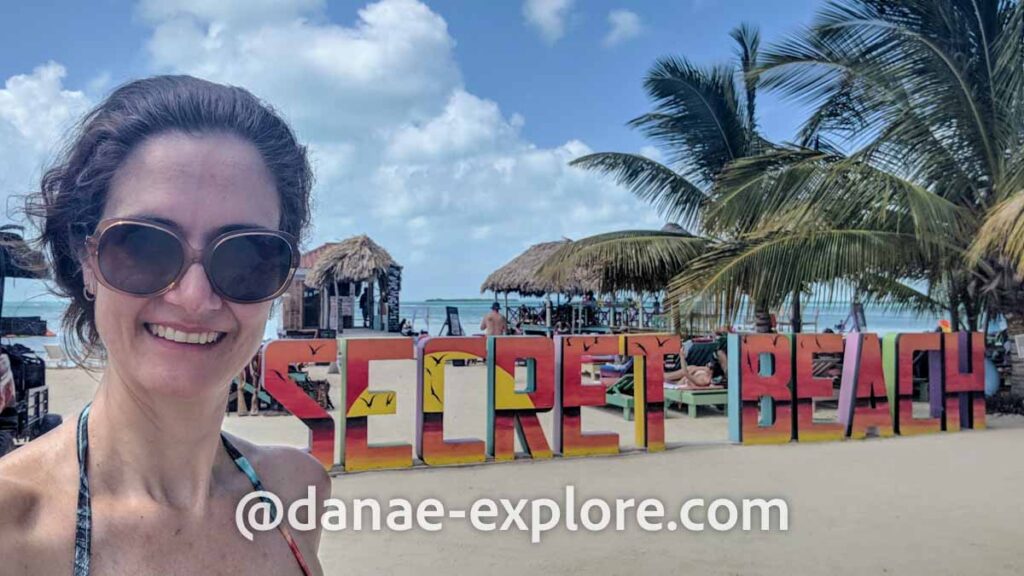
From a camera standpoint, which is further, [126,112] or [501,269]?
[501,269]

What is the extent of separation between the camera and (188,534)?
1.16 metres

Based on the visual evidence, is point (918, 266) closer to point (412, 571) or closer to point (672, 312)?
point (672, 312)

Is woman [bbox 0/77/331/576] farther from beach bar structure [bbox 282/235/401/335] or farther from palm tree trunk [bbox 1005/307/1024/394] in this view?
beach bar structure [bbox 282/235/401/335]

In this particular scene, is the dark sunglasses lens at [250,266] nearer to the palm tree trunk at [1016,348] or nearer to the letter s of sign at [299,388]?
the letter s of sign at [299,388]

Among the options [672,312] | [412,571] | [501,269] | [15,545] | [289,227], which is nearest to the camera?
[15,545]

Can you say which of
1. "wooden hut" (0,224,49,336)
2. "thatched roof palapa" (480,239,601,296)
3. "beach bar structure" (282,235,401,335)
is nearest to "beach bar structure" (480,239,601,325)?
"thatched roof palapa" (480,239,601,296)

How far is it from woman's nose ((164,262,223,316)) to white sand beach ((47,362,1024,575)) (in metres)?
3.45

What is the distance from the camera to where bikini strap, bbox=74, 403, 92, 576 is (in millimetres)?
995

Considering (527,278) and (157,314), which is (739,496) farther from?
(527,278)

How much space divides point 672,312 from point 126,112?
7906 mm

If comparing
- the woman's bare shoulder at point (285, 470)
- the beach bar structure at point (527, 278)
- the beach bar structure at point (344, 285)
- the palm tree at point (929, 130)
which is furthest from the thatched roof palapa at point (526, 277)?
the woman's bare shoulder at point (285, 470)

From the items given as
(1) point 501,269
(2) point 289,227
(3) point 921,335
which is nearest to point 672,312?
(3) point 921,335

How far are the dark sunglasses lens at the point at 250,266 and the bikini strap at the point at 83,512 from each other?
314 mm

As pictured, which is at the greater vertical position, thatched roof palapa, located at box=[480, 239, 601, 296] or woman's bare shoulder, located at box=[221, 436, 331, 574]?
thatched roof palapa, located at box=[480, 239, 601, 296]
